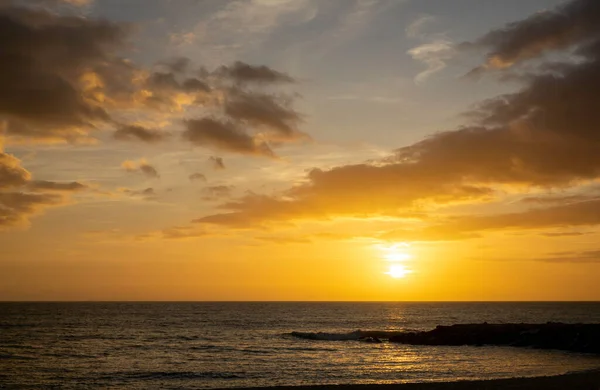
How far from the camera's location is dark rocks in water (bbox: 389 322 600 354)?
5884 cm

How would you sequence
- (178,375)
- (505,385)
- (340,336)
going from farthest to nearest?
(340,336)
(178,375)
(505,385)

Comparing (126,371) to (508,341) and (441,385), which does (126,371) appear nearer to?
(441,385)

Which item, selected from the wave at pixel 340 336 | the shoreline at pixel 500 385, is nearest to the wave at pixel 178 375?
the shoreline at pixel 500 385

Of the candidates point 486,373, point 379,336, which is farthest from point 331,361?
point 379,336

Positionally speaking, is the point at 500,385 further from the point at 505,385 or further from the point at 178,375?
the point at 178,375

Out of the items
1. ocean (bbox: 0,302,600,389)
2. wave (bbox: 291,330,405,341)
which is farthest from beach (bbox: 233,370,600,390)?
wave (bbox: 291,330,405,341)

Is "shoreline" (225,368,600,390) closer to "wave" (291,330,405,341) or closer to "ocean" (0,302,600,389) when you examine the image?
"ocean" (0,302,600,389)

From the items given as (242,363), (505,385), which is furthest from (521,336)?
(505,385)

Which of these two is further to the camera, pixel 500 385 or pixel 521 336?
pixel 521 336

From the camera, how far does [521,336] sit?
2527 inches

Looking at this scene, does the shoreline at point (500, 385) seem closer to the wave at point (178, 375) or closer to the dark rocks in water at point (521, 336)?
the wave at point (178, 375)

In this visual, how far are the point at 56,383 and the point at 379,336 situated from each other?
54.1m

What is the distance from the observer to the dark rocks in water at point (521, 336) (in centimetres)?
5884

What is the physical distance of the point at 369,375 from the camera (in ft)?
131
